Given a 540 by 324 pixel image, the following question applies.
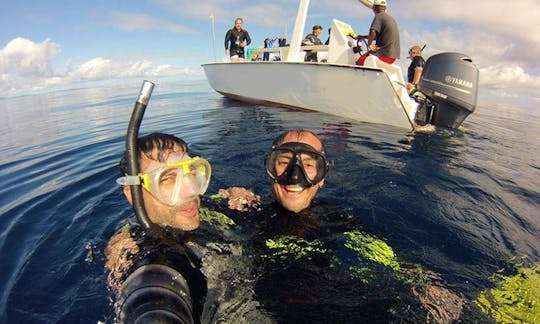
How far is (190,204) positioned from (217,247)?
376mm

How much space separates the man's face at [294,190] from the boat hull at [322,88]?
16.8 ft

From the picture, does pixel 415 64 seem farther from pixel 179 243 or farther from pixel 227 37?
pixel 179 243

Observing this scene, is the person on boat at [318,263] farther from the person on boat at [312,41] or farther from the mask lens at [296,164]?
the person on boat at [312,41]

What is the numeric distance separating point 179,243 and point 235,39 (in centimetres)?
1068

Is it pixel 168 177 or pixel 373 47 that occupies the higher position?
pixel 373 47

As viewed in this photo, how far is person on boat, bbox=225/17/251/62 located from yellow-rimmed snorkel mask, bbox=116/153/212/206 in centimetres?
1028

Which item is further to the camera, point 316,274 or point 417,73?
point 417,73

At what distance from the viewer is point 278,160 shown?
102 inches

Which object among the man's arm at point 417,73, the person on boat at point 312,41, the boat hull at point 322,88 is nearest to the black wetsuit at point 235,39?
the boat hull at point 322,88

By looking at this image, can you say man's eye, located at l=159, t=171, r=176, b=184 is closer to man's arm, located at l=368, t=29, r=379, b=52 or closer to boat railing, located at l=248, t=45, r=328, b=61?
man's arm, located at l=368, t=29, r=379, b=52

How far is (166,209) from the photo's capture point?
1.98 m

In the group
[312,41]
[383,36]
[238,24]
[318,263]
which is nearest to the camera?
[318,263]

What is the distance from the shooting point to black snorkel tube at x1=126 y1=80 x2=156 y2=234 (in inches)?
64.2

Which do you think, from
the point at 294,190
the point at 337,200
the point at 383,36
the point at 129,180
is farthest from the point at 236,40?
the point at 129,180
